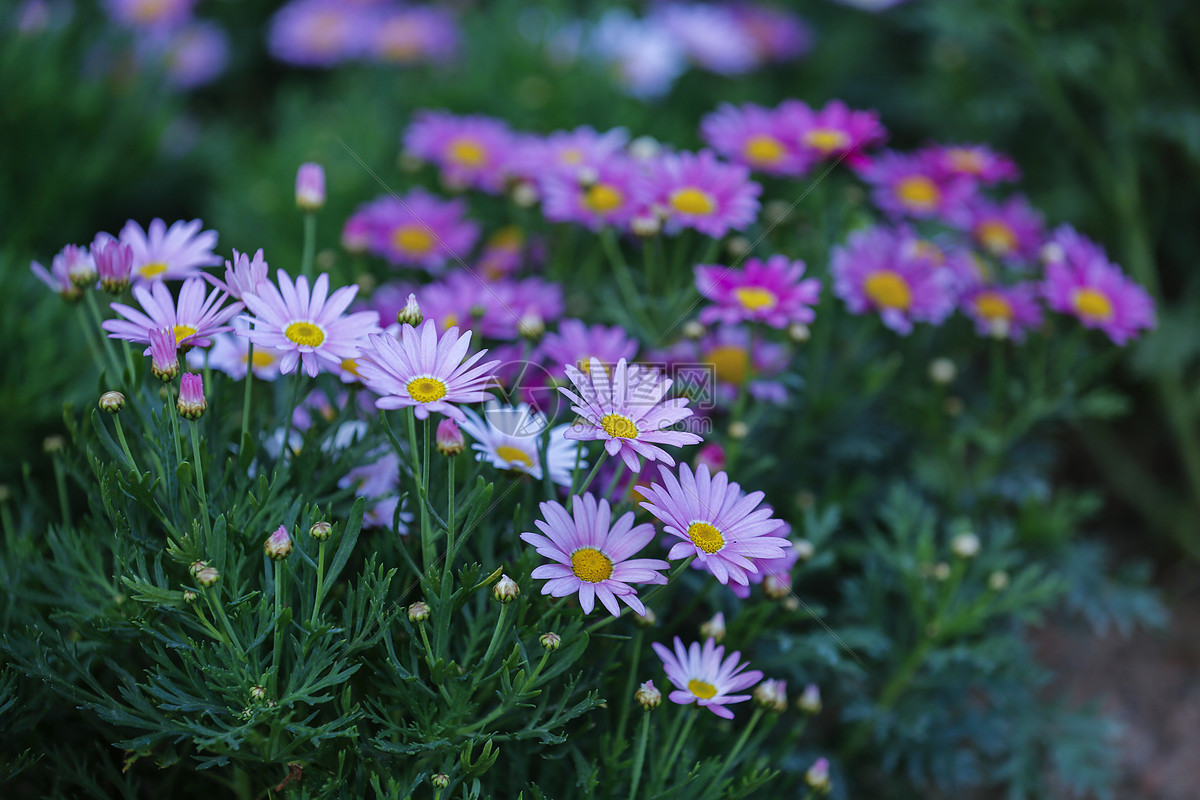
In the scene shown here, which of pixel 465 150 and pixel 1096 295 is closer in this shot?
pixel 1096 295

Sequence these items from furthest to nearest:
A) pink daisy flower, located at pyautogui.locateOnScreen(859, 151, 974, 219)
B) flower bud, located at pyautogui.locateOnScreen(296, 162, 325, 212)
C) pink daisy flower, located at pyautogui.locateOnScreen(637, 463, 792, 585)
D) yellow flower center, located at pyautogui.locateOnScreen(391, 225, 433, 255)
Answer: yellow flower center, located at pyautogui.locateOnScreen(391, 225, 433, 255), pink daisy flower, located at pyautogui.locateOnScreen(859, 151, 974, 219), flower bud, located at pyautogui.locateOnScreen(296, 162, 325, 212), pink daisy flower, located at pyautogui.locateOnScreen(637, 463, 792, 585)

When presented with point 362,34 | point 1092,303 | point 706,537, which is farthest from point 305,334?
point 362,34

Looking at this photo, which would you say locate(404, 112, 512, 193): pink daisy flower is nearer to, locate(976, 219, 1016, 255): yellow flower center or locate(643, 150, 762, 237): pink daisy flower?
locate(643, 150, 762, 237): pink daisy flower

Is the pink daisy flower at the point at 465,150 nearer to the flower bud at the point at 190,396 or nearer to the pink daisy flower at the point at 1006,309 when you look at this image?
the pink daisy flower at the point at 1006,309

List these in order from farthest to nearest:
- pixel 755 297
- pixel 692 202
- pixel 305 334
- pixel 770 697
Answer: pixel 692 202, pixel 755 297, pixel 770 697, pixel 305 334

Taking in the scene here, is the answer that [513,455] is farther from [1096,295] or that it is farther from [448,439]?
[1096,295]

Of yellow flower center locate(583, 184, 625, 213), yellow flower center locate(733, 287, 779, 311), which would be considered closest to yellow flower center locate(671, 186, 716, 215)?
yellow flower center locate(583, 184, 625, 213)
